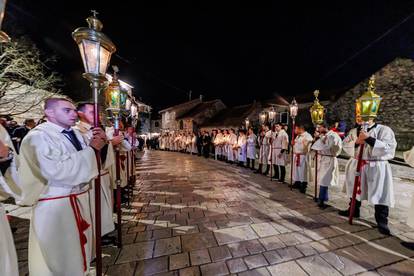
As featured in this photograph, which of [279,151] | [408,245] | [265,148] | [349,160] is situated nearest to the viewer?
[408,245]

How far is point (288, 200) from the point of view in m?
5.45

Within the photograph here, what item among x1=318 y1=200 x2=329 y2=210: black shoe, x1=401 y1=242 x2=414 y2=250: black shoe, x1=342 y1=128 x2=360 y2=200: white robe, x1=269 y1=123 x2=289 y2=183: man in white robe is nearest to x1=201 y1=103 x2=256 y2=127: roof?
x1=269 y1=123 x2=289 y2=183: man in white robe

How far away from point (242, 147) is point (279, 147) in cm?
367

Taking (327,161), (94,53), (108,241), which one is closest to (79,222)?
(108,241)

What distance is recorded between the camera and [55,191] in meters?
2.02

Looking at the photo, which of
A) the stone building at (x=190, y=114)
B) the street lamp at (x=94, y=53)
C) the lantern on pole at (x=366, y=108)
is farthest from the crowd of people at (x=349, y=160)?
the stone building at (x=190, y=114)

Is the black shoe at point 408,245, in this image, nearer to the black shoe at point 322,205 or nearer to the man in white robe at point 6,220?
the black shoe at point 322,205

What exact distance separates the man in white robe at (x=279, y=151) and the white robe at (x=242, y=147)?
311 centimetres

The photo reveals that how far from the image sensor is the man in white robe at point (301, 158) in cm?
632

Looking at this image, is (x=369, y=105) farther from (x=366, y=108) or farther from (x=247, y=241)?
(x=247, y=241)

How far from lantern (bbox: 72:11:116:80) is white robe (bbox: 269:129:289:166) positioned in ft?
23.5

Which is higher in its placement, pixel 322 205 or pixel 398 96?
pixel 398 96

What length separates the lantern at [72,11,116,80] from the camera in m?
2.11

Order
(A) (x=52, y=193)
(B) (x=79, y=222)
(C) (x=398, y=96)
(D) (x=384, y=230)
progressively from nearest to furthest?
(A) (x=52, y=193), (B) (x=79, y=222), (D) (x=384, y=230), (C) (x=398, y=96)
